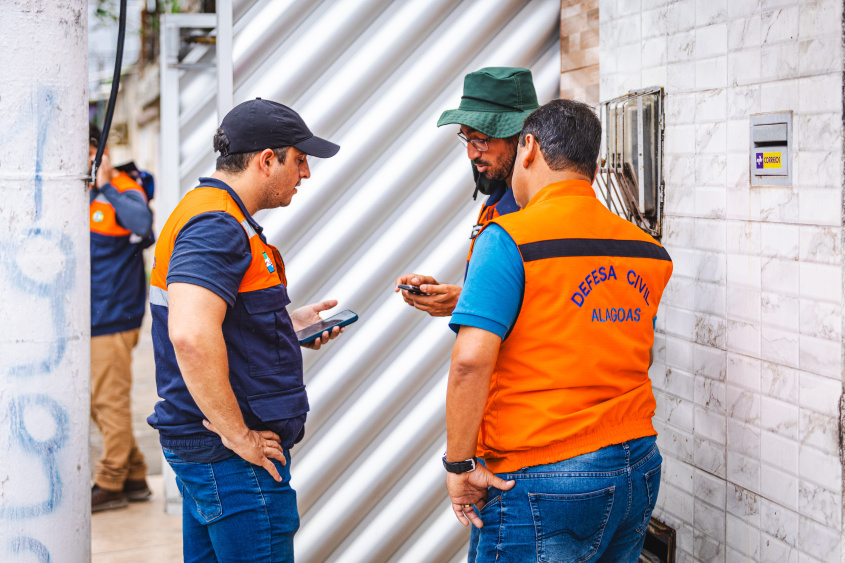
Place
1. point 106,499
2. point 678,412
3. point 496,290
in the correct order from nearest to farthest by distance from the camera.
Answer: point 496,290 → point 678,412 → point 106,499

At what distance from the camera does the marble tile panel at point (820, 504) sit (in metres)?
1.98

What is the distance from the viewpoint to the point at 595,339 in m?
1.97

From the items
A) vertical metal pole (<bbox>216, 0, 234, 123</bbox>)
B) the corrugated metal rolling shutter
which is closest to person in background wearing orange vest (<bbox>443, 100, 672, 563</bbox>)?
the corrugated metal rolling shutter

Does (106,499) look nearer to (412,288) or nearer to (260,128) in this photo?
(412,288)

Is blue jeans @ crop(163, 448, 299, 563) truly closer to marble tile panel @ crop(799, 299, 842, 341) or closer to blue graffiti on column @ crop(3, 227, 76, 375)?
blue graffiti on column @ crop(3, 227, 76, 375)

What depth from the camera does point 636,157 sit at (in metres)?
2.79

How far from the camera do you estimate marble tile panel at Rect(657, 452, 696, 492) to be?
2.61 metres

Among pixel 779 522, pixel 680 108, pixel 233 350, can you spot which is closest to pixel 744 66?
pixel 680 108

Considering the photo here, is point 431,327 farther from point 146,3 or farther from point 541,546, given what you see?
point 146,3

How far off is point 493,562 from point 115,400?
3.30 metres

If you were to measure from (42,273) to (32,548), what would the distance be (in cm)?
72

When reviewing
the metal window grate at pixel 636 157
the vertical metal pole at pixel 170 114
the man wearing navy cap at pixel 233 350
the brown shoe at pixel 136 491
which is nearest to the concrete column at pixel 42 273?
the man wearing navy cap at pixel 233 350

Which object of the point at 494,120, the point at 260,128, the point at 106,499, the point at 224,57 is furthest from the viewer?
the point at 106,499

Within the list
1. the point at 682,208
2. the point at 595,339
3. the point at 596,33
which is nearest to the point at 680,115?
the point at 682,208
